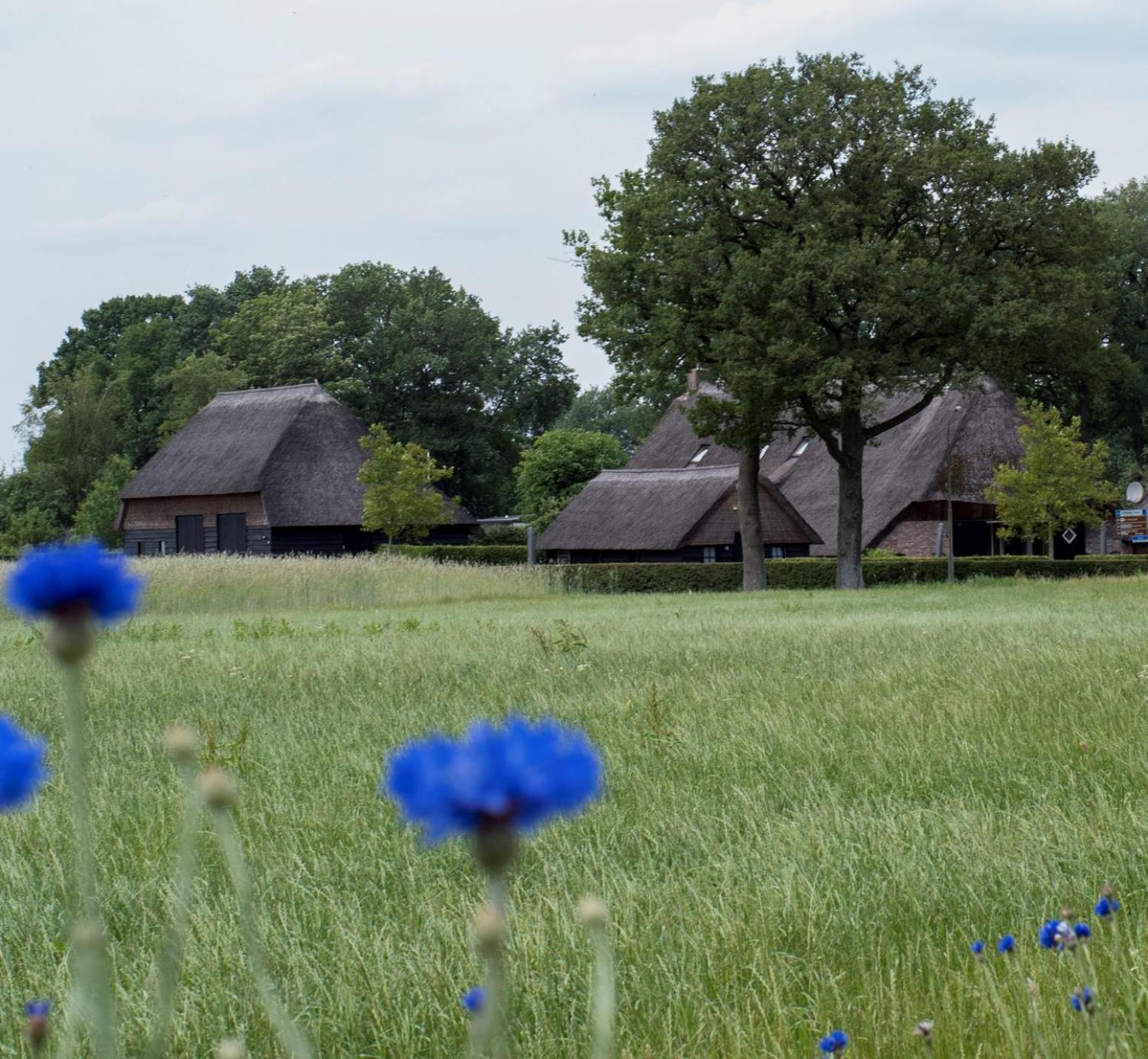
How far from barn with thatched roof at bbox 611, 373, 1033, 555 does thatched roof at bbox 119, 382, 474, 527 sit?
1172 centimetres

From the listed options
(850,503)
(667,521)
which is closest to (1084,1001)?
(850,503)

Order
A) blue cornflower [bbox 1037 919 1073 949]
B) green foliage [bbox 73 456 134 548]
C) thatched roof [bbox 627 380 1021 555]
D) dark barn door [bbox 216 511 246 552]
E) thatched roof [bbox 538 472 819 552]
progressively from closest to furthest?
1. blue cornflower [bbox 1037 919 1073 949]
2. thatched roof [bbox 538 472 819 552]
3. thatched roof [bbox 627 380 1021 555]
4. dark barn door [bbox 216 511 246 552]
5. green foliage [bbox 73 456 134 548]

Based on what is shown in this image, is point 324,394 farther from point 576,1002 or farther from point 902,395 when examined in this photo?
point 576,1002

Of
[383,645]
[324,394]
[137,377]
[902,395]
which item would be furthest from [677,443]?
[383,645]

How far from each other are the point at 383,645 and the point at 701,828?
8703mm

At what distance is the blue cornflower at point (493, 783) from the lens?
0.74 m

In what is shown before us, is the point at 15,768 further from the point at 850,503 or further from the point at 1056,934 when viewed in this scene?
the point at 850,503

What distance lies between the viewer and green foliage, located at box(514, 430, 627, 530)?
54.8 m

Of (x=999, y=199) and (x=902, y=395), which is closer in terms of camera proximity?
(x=999, y=199)

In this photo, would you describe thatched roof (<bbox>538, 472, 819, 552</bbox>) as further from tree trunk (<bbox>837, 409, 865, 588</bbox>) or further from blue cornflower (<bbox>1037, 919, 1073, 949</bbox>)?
blue cornflower (<bbox>1037, 919, 1073, 949</bbox>)

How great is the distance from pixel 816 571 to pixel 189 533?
23.2 meters

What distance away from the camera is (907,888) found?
3.81 meters

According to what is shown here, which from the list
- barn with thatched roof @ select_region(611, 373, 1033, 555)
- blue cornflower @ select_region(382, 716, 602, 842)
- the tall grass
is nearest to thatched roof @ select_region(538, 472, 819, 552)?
barn with thatched roof @ select_region(611, 373, 1033, 555)

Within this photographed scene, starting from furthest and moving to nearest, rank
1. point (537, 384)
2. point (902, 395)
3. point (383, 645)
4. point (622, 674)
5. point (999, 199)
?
point (537, 384), point (902, 395), point (999, 199), point (383, 645), point (622, 674)
